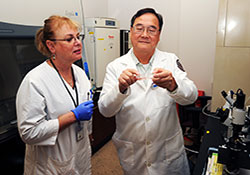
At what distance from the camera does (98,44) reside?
2.88 meters

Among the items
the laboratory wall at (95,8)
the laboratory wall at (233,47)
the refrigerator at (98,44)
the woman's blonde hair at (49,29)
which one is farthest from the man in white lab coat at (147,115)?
the laboratory wall at (95,8)

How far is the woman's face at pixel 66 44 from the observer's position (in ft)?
3.97

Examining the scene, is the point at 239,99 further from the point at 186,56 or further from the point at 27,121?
the point at 186,56

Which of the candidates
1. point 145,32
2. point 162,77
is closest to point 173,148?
point 162,77

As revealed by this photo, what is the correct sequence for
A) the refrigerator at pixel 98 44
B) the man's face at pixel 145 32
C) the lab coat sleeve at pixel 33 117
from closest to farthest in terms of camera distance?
the lab coat sleeve at pixel 33 117
the man's face at pixel 145 32
the refrigerator at pixel 98 44

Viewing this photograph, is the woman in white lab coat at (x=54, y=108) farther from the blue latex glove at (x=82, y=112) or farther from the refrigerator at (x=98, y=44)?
the refrigerator at (x=98, y=44)

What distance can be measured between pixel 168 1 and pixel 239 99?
8.74 feet

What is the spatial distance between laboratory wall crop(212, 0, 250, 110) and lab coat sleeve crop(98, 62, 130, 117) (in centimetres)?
150

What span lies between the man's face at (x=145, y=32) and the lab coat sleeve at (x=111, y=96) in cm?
23

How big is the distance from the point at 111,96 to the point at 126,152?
1.40ft

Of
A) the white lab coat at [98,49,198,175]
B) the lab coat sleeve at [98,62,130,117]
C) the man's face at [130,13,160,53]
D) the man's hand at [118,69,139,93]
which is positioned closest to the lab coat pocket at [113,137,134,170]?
the white lab coat at [98,49,198,175]

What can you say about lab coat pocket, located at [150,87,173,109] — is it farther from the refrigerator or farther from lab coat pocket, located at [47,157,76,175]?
the refrigerator

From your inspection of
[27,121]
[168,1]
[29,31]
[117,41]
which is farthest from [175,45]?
[27,121]

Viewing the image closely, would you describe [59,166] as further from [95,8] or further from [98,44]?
[95,8]
